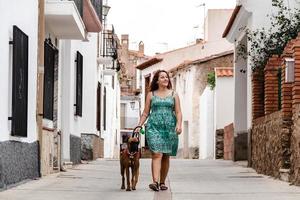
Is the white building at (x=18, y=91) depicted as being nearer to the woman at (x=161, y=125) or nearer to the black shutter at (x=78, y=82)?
the woman at (x=161, y=125)

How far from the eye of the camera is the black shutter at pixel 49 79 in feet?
58.8

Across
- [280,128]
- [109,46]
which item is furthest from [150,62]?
[280,128]

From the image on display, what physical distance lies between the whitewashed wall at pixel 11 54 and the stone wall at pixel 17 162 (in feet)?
0.45

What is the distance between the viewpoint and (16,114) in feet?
44.0

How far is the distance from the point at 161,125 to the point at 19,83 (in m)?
2.83

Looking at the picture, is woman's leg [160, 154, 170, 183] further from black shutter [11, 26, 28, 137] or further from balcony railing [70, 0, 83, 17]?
balcony railing [70, 0, 83, 17]

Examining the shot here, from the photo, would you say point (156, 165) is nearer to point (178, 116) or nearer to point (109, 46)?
point (178, 116)

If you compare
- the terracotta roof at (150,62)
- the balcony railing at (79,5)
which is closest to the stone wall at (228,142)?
the balcony railing at (79,5)

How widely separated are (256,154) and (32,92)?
23.1 ft

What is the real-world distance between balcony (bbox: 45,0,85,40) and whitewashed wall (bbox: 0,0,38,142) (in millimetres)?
1752

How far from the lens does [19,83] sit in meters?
13.7

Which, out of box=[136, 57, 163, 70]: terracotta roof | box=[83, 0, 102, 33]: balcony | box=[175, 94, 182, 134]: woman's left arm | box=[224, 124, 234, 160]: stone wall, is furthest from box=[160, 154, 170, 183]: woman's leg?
box=[136, 57, 163, 70]: terracotta roof

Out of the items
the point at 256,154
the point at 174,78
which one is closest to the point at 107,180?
the point at 256,154

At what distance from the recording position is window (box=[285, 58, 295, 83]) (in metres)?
14.8
